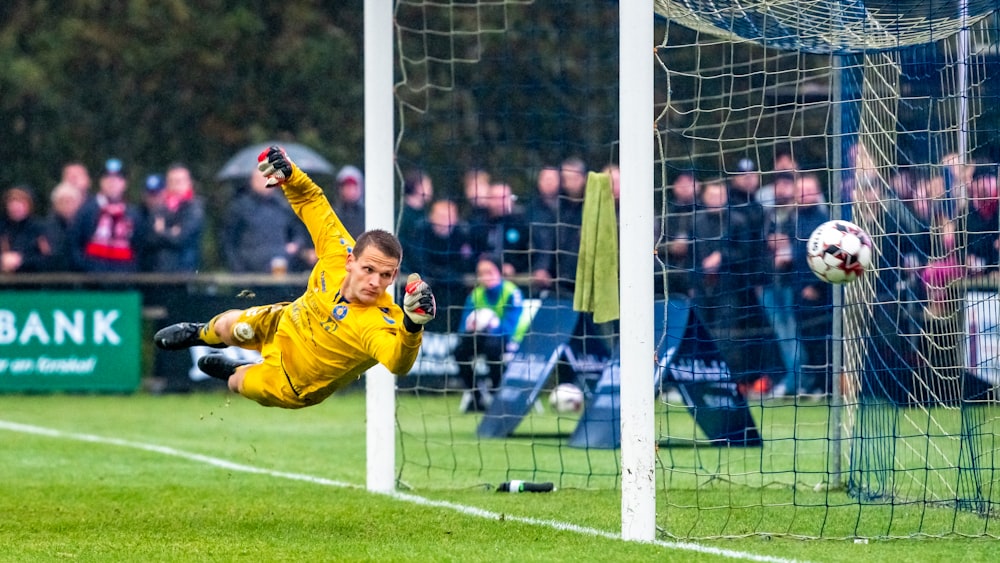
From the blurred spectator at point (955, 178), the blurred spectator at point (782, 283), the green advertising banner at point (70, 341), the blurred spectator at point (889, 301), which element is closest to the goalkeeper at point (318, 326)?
the blurred spectator at point (889, 301)

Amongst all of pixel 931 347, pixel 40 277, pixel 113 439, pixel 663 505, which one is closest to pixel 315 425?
pixel 113 439

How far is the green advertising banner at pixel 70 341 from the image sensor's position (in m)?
17.3

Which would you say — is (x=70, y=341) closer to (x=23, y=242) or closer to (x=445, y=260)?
(x=23, y=242)

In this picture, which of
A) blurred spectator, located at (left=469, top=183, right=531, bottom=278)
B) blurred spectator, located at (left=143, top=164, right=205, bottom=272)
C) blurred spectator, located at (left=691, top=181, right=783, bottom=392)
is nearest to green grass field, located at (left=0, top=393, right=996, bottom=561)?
blurred spectator, located at (left=691, top=181, right=783, bottom=392)

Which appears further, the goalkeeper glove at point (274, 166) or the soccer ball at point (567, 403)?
the soccer ball at point (567, 403)

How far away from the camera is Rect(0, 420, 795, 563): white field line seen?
7.92 m

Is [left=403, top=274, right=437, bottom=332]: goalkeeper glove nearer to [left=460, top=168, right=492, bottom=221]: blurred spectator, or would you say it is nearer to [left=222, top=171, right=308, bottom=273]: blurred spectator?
[left=460, top=168, right=492, bottom=221]: blurred spectator

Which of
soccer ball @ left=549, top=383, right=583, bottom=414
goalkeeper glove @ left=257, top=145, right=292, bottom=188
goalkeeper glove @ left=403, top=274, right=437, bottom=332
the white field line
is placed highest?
goalkeeper glove @ left=257, top=145, right=292, bottom=188

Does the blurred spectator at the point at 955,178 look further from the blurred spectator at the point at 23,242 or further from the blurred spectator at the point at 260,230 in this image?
the blurred spectator at the point at 23,242

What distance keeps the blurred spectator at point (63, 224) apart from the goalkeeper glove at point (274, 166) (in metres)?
9.98

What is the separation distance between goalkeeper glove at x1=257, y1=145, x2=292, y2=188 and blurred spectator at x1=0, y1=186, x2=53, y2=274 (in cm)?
1010

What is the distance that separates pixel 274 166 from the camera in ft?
29.2

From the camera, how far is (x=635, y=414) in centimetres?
810

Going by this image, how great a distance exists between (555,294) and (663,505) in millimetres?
4456
